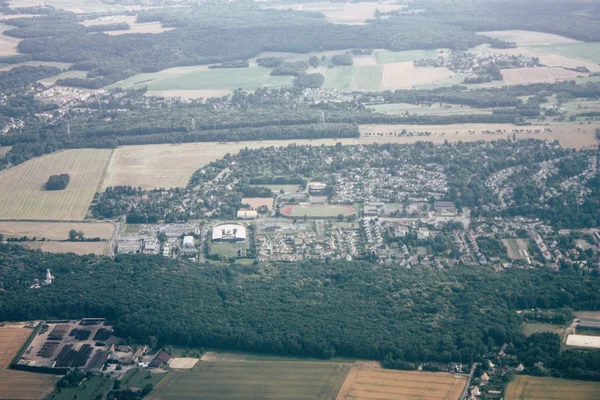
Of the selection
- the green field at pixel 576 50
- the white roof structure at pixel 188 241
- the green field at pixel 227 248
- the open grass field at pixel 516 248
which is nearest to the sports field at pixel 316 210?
the green field at pixel 227 248

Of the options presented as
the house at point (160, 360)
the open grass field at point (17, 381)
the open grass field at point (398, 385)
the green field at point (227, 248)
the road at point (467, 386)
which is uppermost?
the road at point (467, 386)

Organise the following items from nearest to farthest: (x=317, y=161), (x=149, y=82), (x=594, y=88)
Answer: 1. (x=317, y=161)
2. (x=594, y=88)
3. (x=149, y=82)

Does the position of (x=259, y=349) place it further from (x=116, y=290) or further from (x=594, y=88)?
(x=594, y=88)

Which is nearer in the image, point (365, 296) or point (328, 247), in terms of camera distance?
point (365, 296)

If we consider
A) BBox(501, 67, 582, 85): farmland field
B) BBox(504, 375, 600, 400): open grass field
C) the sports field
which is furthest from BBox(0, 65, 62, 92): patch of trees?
BBox(504, 375, 600, 400): open grass field

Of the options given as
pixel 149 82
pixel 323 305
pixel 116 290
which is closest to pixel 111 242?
pixel 116 290

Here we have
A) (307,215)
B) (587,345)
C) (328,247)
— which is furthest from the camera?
(307,215)

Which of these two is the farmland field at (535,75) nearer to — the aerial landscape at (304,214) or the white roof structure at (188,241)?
the aerial landscape at (304,214)

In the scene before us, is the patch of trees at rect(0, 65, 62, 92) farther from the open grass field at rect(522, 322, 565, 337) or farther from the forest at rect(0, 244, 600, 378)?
the open grass field at rect(522, 322, 565, 337)
